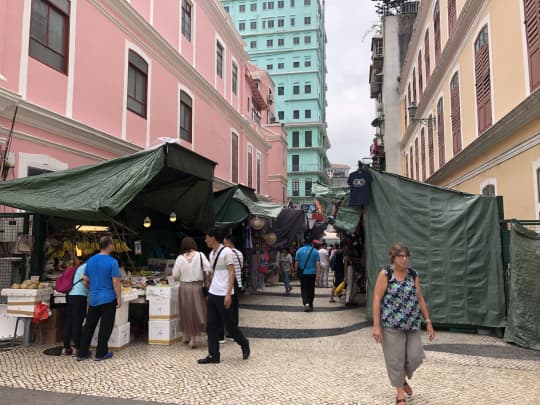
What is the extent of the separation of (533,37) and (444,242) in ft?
15.2

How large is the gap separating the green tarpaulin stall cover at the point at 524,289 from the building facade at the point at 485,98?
184cm

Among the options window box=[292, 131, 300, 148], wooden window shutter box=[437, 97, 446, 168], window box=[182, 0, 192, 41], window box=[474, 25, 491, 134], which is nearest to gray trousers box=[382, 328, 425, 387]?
window box=[474, 25, 491, 134]

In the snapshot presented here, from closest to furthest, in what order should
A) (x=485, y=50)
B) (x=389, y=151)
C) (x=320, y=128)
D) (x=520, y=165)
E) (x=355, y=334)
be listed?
(x=355, y=334) < (x=520, y=165) < (x=485, y=50) < (x=389, y=151) < (x=320, y=128)

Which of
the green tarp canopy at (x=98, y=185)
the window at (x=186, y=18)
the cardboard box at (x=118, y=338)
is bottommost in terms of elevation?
the cardboard box at (x=118, y=338)

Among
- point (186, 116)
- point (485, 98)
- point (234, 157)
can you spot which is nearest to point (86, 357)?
point (485, 98)

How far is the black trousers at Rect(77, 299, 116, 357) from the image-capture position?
21.5 ft

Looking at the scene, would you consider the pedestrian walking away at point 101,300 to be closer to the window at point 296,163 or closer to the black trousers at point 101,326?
the black trousers at point 101,326

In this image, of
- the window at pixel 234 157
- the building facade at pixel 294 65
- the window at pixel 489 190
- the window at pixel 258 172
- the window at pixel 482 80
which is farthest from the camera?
the building facade at pixel 294 65

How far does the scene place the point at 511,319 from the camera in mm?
7746

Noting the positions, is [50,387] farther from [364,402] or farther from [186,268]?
[364,402]

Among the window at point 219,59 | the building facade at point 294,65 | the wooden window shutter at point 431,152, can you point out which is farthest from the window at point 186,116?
the building facade at point 294,65

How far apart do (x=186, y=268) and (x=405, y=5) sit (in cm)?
3048

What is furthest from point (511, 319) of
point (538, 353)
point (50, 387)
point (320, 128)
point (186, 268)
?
point (320, 128)

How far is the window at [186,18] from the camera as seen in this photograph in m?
17.2
